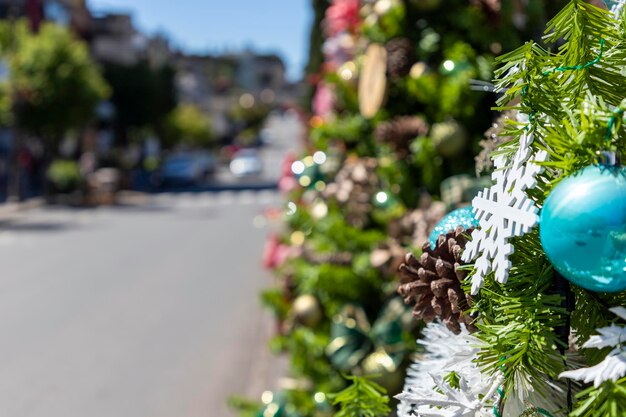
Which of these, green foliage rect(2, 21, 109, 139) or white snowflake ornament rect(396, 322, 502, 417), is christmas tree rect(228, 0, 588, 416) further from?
green foliage rect(2, 21, 109, 139)

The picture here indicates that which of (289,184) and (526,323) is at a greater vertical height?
(526,323)

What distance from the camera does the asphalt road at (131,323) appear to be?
220 inches

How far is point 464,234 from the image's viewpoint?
36.0 inches

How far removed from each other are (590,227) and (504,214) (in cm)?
11

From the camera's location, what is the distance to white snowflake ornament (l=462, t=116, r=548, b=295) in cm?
77

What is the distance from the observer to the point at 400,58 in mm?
2395

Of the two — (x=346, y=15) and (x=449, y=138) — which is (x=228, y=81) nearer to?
(x=346, y=15)

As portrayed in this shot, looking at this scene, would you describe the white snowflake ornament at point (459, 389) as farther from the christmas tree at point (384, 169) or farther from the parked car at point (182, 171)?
the parked car at point (182, 171)

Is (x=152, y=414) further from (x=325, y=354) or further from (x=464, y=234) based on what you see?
(x=464, y=234)

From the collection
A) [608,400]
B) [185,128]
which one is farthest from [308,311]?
[185,128]

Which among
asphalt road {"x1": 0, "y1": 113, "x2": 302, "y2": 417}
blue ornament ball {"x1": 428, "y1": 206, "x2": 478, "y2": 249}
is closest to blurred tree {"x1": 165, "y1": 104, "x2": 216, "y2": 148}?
asphalt road {"x1": 0, "y1": 113, "x2": 302, "y2": 417}

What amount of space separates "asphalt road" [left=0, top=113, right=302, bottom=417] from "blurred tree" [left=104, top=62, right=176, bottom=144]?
62.4ft

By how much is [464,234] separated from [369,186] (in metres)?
1.62

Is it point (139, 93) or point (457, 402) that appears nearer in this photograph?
point (457, 402)
